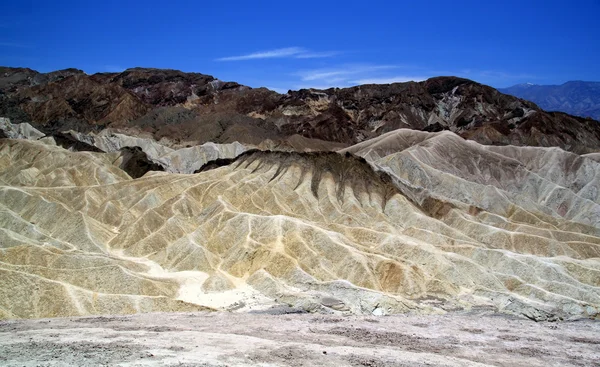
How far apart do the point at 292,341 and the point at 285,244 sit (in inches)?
1318

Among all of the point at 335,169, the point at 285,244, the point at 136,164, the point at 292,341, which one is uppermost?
the point at 136,164

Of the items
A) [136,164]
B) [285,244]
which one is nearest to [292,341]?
[285,244]

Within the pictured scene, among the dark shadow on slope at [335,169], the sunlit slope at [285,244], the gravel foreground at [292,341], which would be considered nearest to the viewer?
the gravel foreground at [292,341]

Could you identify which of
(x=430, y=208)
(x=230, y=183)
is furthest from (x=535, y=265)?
(x=230, y=183)

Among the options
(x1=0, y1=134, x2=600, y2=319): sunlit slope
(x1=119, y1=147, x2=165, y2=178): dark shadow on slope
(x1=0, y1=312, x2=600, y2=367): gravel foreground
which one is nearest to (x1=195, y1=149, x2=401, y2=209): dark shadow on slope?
(x1=0, y1=134, x2=600, y2=319): sunlit slope

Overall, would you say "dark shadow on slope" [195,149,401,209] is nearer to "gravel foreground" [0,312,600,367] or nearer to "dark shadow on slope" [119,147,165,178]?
"dark shadow on slope" [119,147,165,178]

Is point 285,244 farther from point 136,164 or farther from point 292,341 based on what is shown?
point 136,164

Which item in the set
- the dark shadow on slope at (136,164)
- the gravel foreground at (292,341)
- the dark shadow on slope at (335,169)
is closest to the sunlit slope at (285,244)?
the dark shadow on slope at (335,169)

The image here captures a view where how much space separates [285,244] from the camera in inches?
2598

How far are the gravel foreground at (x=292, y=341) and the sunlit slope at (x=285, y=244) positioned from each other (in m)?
7.56

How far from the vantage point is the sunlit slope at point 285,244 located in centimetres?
5075

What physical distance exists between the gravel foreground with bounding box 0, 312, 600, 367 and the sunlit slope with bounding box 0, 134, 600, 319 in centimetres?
756

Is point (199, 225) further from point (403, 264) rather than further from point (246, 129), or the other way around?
point (246, 129)

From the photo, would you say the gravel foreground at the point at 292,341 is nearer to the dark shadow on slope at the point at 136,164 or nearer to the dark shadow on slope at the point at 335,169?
the dark shadow on slope at the point at 335,169
